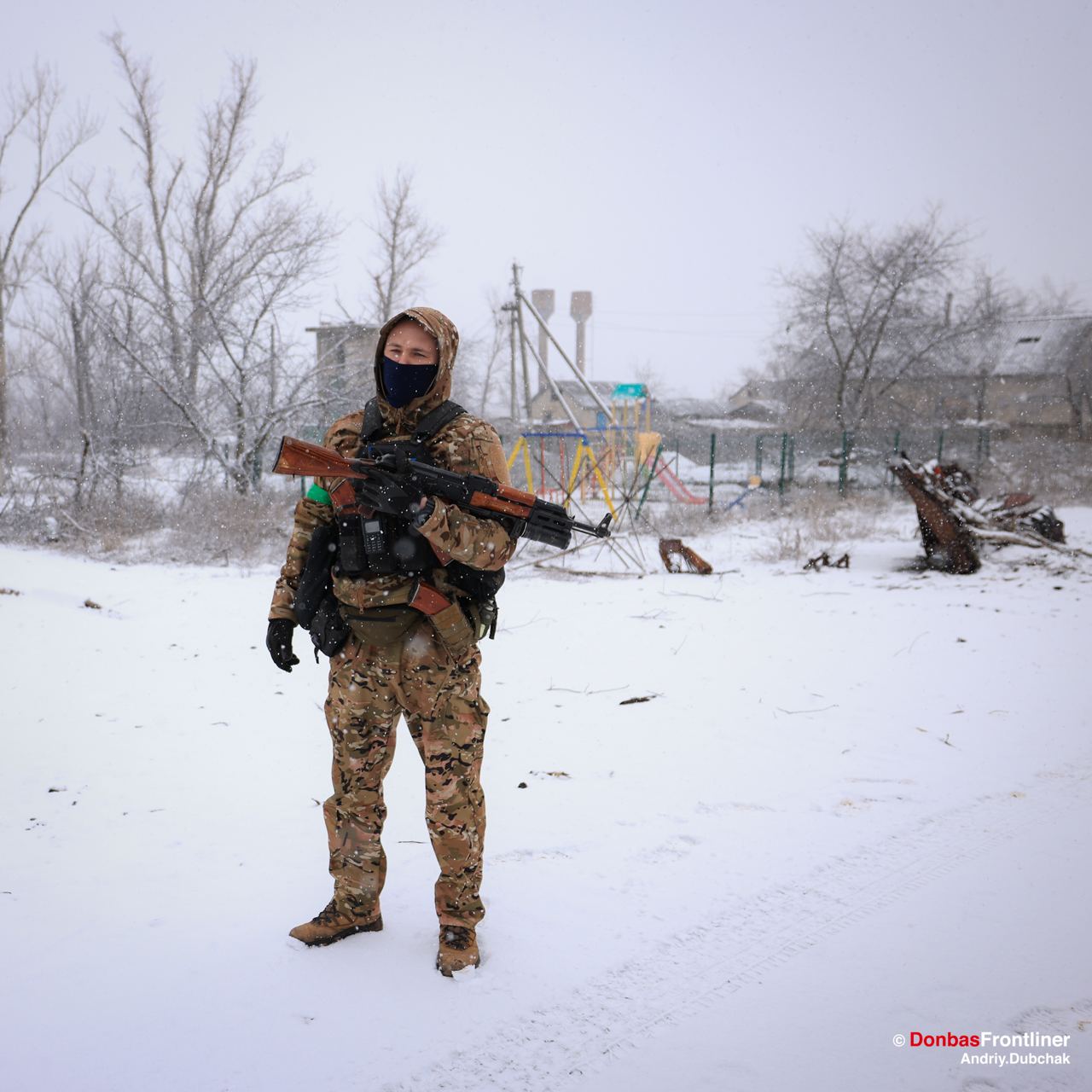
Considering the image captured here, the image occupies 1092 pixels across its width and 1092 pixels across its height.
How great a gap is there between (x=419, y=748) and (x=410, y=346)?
3.88ft

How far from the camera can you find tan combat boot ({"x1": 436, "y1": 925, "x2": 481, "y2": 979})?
89.9 inches

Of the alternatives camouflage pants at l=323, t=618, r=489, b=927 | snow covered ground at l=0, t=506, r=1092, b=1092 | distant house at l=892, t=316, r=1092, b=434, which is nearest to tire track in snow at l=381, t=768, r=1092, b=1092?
snow covered ground at l=0, t=506, r=1092, b=1092

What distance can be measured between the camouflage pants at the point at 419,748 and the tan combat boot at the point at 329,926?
0.07m

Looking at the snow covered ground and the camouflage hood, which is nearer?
the snow covered ground

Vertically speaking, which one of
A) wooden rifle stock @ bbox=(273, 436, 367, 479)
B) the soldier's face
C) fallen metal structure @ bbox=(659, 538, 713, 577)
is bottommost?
fallen metal structure @ bbox=(659, 538, 713, 577)

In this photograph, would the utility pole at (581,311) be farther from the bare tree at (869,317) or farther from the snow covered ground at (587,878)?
the snow covered ground at (587,878)

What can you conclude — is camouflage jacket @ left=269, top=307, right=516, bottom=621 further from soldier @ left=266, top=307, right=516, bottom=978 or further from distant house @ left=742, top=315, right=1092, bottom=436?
distant house @ left=742, top=315, right=1092, bottom=436

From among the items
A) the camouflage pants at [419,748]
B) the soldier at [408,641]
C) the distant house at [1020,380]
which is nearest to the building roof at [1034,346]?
the distant house at [1020,380]

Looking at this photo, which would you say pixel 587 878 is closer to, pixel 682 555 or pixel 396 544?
pixel 396 544

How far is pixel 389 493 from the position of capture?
2188 millimetres

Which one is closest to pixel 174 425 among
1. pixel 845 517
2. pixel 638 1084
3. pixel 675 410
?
→ pixel 845 517

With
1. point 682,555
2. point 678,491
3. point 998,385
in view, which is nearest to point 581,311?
point 998,385

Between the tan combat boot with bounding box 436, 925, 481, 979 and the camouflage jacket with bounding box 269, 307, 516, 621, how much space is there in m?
1.00

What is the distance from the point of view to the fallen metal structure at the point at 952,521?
888 centimetres
